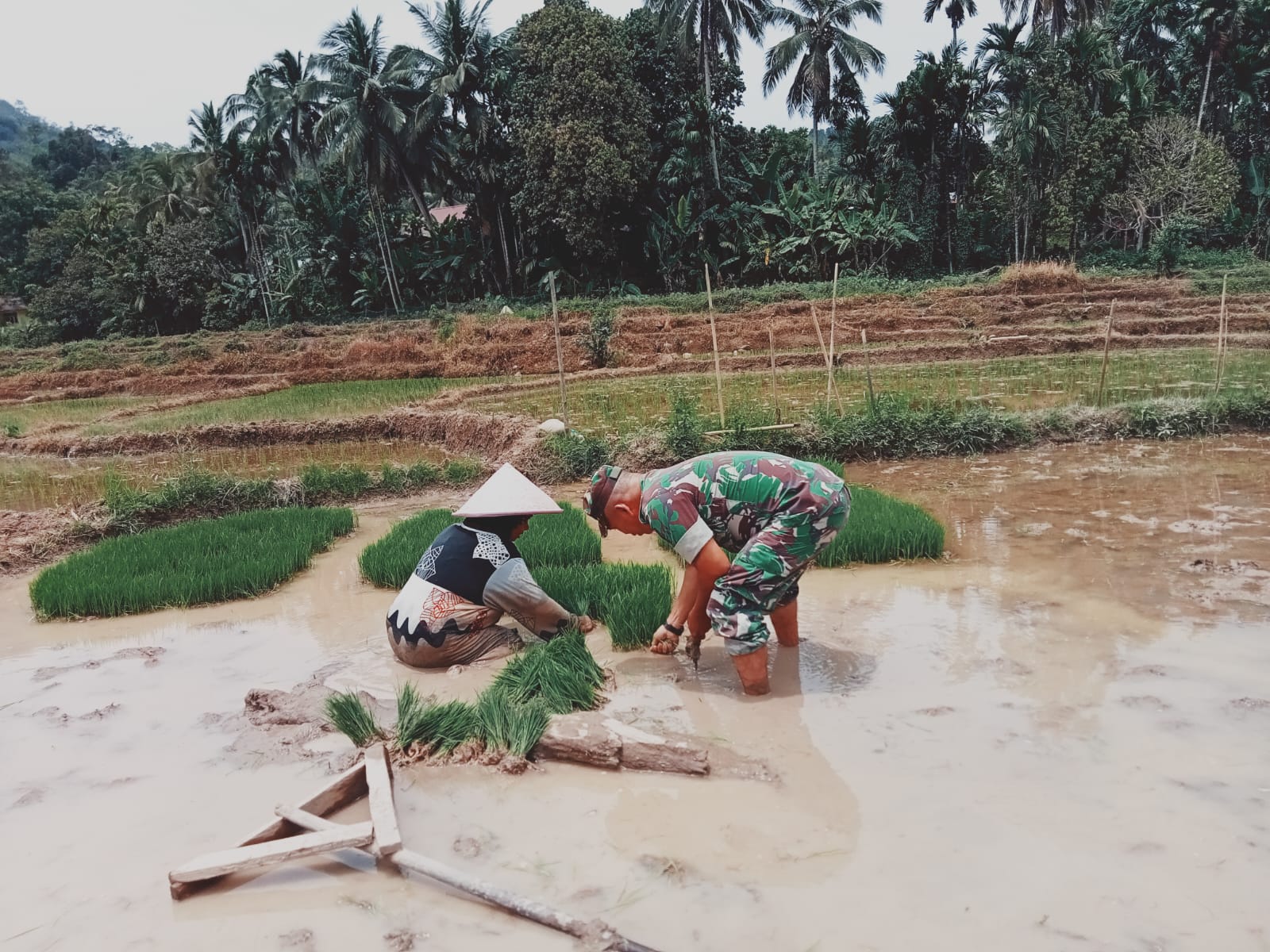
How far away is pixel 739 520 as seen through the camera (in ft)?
12.3

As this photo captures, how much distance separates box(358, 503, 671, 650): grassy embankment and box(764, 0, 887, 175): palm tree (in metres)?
24.2

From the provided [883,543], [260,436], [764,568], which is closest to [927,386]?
[883,543]

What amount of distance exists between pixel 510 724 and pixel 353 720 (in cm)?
63

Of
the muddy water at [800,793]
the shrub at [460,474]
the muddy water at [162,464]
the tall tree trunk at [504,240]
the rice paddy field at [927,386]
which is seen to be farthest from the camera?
the tall tree trunk at [504,240]

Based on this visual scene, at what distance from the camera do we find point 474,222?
29.0 meters

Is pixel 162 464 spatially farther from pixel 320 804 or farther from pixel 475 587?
pixel 320 804

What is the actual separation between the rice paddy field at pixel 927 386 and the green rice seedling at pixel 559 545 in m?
3.91

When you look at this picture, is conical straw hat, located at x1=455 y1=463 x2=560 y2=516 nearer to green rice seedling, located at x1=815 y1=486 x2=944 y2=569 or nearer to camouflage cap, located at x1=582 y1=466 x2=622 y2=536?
camouflage cap, located at x1=582 y1=466 x2=622 y2=536

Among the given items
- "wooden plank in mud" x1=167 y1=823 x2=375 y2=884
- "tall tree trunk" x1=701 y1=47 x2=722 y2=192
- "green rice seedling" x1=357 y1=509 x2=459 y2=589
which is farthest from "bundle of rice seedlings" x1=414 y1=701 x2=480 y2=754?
"tall tree trunk" x1=701 y1=47 x2=722 y2=192

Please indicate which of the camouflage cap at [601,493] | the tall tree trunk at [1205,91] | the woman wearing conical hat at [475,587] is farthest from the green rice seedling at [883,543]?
the tall tree trunk at [1205,91]

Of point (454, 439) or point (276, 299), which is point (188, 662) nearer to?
point (454, 439)

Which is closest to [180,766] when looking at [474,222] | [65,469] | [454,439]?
[454,439]

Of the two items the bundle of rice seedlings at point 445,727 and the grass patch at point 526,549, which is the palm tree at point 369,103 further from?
the bundle of rice seedlings at point 445,727

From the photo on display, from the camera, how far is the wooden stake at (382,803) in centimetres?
266
